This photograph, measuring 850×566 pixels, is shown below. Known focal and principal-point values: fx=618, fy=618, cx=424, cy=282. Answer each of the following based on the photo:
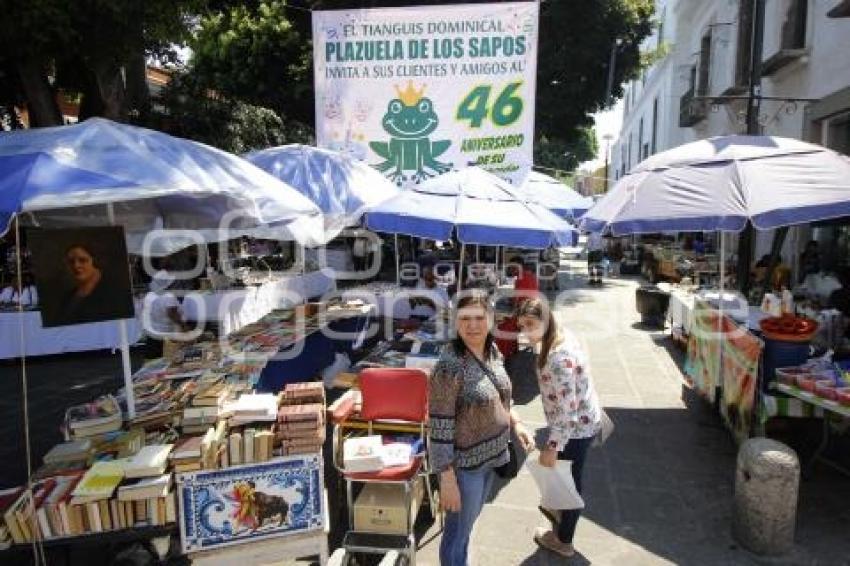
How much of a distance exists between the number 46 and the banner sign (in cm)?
2

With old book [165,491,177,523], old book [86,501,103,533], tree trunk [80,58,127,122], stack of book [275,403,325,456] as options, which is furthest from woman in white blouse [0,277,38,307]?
stack of book [275,403,325,456]

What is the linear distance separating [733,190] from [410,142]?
644 centimetres

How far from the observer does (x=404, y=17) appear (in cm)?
1026

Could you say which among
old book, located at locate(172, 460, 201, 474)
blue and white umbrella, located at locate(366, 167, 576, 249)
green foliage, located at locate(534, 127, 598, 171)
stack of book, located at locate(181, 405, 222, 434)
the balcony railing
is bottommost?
old book, located at locate(172, 460, 201, 474)

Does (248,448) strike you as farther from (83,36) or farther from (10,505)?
(83,36)

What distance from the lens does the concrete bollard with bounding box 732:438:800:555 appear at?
13.3ft

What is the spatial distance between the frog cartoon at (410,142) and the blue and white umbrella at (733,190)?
201 inches

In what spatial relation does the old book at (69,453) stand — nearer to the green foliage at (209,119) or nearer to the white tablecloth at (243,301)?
the white tablecloth at (243,301)

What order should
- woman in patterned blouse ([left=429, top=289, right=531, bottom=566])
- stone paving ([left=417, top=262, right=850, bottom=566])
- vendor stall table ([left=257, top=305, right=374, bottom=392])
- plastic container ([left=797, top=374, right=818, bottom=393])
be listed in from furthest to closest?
vendor stall table ([left=257, top=305, right=374, bottom=392]) < plastic container ([left=797, top=374, right=818, bottom=393]) < stone paving ([left=417, top=262, right=850, bottom=566]) < woman in patterned blouse ([left=429, top=289, right=531, bottom=566])

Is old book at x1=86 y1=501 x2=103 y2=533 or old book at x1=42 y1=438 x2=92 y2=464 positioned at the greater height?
old book at x1=42 y1=438 x2=92 y2=464

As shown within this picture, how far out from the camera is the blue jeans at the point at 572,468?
387 centimetres

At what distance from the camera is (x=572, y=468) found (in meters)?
3.94

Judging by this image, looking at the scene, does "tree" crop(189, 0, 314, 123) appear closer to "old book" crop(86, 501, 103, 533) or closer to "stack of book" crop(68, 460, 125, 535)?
"stack of book" crop(68, 460, 125, 535)

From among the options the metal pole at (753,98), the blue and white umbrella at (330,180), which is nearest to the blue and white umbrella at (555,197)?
the metal pole at (753,98)
